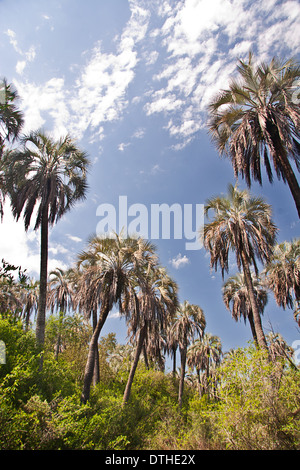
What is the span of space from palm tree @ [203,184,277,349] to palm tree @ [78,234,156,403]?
4.01 m

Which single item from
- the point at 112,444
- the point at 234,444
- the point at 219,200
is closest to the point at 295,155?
the point at 219,200

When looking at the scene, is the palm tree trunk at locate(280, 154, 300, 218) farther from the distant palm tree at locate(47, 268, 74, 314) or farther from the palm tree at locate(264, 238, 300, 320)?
the distant palm tree at locate(47, 268, 74, 314)

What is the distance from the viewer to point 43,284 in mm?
12594

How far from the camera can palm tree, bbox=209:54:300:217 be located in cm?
893

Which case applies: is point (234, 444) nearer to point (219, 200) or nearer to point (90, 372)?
point (90, 372)

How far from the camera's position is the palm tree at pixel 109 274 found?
42.2 ft

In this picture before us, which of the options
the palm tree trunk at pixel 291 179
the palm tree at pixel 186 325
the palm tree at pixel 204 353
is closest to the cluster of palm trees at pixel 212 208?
the palm tree trunk at pixel 291 179

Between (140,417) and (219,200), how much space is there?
1210 cm

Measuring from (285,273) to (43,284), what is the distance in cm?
1574

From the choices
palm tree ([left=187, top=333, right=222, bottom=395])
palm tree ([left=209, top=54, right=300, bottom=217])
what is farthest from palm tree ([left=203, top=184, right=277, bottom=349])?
palm tree ([left=187, top=333, right=222, bottom=395])

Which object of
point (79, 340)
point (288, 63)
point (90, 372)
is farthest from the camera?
point (79, 340)

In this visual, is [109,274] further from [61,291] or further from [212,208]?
[61,291]
